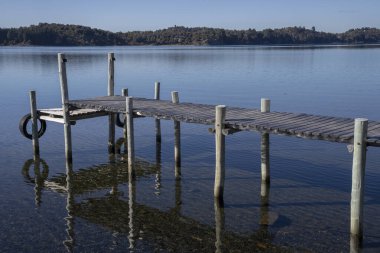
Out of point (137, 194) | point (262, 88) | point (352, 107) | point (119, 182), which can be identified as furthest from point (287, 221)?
point (262, 88)

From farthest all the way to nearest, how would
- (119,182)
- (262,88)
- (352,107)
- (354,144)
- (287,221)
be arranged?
(262,88) → (352,107) → (119,182) → (287,221) → (354,144)

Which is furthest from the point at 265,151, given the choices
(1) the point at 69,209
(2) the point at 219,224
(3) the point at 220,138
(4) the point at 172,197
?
(1) the point at 69,209

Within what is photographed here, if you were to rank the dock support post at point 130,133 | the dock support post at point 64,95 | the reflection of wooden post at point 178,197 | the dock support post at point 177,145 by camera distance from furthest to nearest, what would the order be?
1. the dock support post at point 64,95
2. the dock support post at point 177,145
3. the dock support post at point 130,133
4. the reflection of wooden post at point 178,197

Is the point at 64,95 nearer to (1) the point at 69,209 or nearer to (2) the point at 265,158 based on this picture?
(1) the point at 69,209

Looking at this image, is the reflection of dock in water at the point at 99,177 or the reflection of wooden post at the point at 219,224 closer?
the reflection of wooden post at the point at 219,224

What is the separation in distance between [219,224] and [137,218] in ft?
7.63

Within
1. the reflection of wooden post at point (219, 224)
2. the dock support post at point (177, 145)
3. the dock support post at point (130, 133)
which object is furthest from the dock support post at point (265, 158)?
the dock support post at point (130, 133)

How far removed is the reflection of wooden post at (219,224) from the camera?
1124 cm

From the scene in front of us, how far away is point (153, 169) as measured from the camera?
17.8 m

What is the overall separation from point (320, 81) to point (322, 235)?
41183 millimetres

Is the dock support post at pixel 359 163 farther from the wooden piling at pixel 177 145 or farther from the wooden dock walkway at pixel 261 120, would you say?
the wooden piling at pixel 177 145

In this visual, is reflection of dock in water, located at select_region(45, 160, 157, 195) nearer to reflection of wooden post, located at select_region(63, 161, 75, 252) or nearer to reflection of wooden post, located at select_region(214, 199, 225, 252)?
reflection of wooden post, located at select_region(63, 161, 75, 252)

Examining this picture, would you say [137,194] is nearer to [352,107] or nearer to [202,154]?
[202,154]

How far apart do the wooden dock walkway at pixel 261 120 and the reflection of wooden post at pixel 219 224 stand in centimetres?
237
